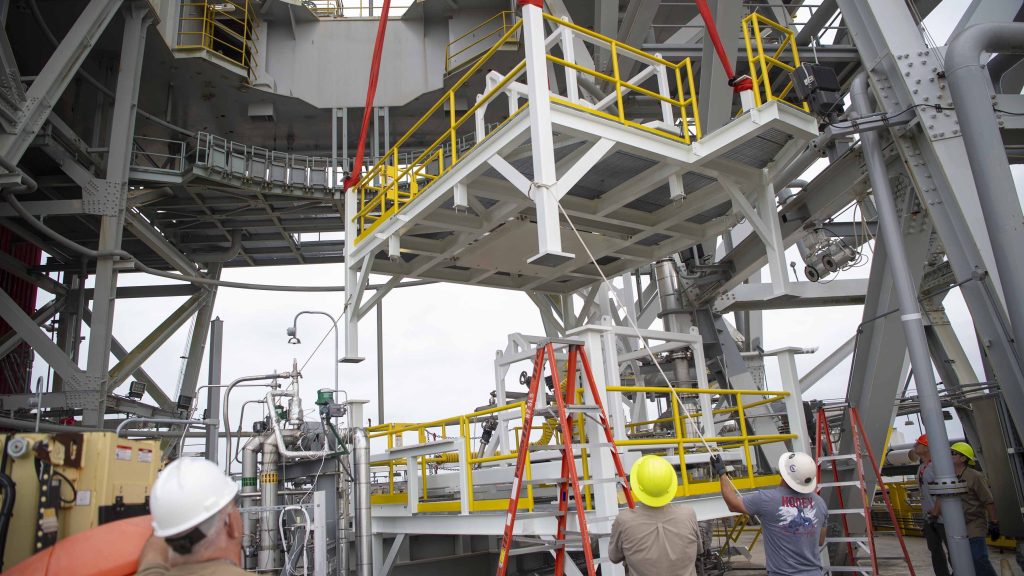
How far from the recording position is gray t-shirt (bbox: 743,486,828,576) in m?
4.66

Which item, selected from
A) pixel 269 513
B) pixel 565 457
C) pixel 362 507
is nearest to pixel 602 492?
pixel 565 457

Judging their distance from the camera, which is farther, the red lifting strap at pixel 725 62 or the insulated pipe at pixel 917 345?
the red lifting strap at pixel 725 62

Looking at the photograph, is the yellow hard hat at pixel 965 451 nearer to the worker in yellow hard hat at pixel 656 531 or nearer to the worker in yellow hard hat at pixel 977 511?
the worker in yellow hard hat at pixel 977 511

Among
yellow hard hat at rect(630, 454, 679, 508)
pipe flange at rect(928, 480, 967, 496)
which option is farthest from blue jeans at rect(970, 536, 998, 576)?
yellow hard hat at rect(630, 454, 679, 508)

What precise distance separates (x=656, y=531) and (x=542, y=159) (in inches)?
164

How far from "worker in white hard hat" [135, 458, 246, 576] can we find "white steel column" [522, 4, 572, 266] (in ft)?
15.6

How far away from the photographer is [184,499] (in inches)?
92.0

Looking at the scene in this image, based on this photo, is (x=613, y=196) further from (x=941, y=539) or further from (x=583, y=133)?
(x=941, y=539)

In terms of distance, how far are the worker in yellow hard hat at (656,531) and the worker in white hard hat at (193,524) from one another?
2.60 metres

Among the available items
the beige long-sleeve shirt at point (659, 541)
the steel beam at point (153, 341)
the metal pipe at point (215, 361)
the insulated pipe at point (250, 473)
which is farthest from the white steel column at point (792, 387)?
the metal pipe at point (215, 361)

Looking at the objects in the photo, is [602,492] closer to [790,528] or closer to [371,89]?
[790,528]

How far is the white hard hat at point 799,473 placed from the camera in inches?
187

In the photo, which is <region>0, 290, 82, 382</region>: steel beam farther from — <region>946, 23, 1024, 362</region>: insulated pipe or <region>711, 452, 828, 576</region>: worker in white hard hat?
<region>946, 23, 1024, 362</region>: insulated pipe

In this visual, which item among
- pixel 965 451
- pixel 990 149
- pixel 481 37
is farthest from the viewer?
pixel 481 37
